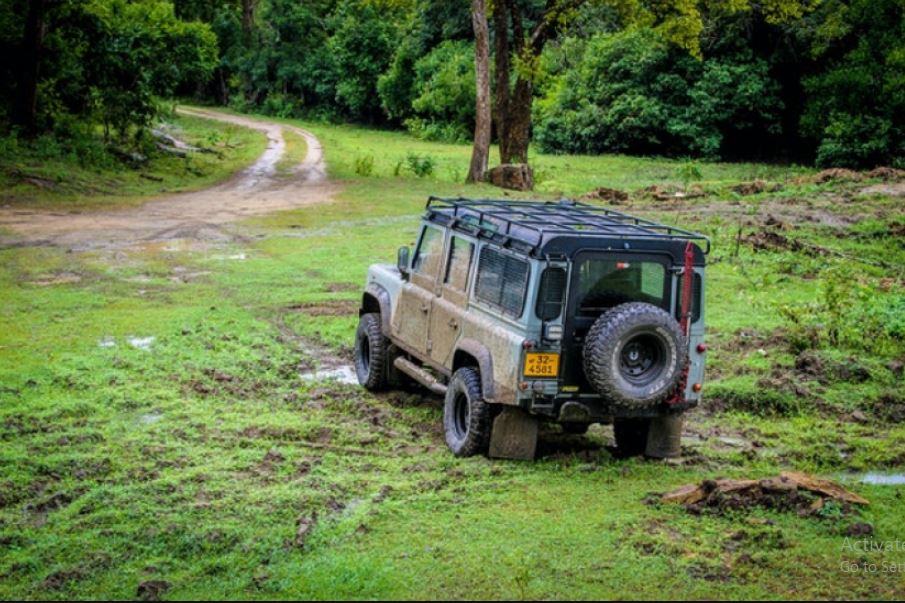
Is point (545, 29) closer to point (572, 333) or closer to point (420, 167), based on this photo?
point (420, 167)

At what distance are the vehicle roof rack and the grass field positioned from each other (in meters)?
1.99

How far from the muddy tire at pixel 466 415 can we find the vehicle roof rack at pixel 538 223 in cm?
128

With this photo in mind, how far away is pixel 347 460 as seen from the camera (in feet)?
33.7

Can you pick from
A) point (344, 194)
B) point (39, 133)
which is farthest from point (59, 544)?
point (39, 133)

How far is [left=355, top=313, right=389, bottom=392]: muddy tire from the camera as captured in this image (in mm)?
12781

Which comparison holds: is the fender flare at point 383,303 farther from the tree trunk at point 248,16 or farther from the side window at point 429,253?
the tree trunk at point 248,16

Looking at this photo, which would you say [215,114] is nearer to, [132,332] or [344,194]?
[344,194]

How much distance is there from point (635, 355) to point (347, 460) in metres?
2.65

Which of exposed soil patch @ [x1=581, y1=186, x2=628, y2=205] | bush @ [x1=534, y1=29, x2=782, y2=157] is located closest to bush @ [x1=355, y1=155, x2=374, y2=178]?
exposed soil patch @ [x1=581, y1=186, x2=628, y2=205]

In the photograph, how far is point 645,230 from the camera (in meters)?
10.6

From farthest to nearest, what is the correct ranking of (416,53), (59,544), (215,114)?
(215,114) < (416,53) < (59,544)

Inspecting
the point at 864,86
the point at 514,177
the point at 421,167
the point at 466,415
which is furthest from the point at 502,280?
the point at 864,86

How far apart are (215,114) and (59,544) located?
57.0 meters

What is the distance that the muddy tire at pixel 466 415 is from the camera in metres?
10.2
